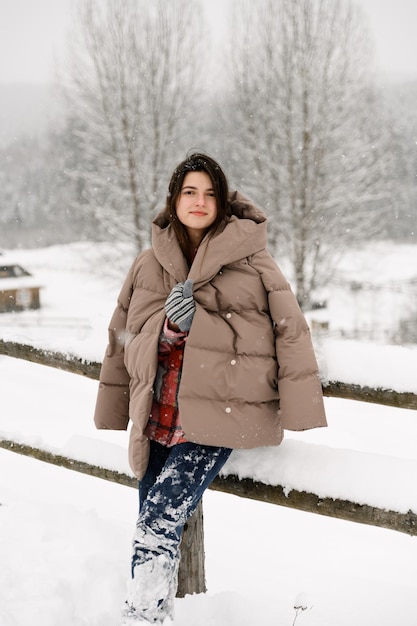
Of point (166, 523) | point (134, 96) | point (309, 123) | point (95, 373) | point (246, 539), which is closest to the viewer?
point (166, 523)

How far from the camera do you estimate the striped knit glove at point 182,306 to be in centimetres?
197

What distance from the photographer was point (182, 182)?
221 centimetres

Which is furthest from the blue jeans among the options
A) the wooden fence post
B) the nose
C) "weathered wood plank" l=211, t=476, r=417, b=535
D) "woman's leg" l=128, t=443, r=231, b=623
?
the nose

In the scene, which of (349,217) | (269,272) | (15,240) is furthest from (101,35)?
(15,240)

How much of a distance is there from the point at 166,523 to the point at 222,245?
1.01 meters

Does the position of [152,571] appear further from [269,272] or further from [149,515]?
[269,272]

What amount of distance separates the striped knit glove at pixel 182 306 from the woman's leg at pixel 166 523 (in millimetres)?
448

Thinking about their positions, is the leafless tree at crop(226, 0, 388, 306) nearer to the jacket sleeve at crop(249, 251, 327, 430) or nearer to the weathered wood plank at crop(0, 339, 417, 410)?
the weathered wood plank at crop(0, 339, 417, 410)

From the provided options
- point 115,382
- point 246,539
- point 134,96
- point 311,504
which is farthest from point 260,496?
point 134,96

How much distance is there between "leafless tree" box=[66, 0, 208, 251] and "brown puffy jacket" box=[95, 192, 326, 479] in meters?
10.9

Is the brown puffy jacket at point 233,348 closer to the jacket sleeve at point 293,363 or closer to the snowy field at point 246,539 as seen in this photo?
the jacket sleeve at point 293,363

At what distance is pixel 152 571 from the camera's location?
1806 mm

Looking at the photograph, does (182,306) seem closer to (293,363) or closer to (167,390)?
(167,390)

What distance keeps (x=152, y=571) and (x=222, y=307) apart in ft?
3.09
